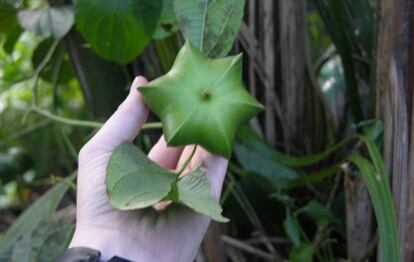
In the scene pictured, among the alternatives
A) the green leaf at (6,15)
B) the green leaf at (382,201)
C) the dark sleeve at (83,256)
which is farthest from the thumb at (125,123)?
the green leaf at (6,15)

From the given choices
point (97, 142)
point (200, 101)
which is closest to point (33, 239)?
point (97, 142)

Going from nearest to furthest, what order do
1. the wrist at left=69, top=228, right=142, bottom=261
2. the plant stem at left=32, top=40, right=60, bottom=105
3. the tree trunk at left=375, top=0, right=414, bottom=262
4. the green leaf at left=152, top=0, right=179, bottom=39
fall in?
the wrist at left=69, top=228, right=142, bottom=261 → the tree trunk at left=375, top=0, right=414, bottom=262 → the green leaf at left=152, top=0, right=179, bottom=39 → the plant stem at left=32, top=40, right=60, bottom=105

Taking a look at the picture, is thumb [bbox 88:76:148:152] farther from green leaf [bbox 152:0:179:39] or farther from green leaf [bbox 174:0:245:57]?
green leaf [bbox 152:0:179:39]

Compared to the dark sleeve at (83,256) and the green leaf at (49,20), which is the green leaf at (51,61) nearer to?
the green leaf at (49,20)

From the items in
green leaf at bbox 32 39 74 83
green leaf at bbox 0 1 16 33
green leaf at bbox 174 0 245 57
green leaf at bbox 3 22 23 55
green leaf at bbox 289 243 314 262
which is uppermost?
green leaf at bbox 174 0 245 57

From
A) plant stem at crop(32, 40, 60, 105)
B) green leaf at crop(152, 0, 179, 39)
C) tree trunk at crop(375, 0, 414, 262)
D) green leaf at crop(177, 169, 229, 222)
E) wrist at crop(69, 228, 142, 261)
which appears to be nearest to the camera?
green leaf at crop(177, 169, 229, 222)

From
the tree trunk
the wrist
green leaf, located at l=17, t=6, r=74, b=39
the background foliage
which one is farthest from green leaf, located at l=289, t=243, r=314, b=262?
green leaf, located at l=17, t=6, r=74, b=39

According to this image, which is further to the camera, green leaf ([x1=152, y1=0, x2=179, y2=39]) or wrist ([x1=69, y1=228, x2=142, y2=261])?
green leaf ([x1=152, y1=0, x2=179, y2=39])
